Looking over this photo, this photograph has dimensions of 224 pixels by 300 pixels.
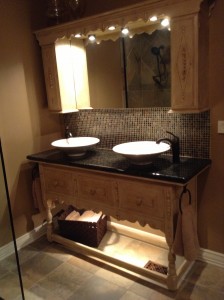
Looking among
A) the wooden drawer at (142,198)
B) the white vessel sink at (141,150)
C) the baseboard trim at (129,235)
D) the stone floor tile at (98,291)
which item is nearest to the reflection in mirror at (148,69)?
the white vessel sink at (141,150)

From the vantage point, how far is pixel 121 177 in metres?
2.03

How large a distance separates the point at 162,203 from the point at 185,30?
117 centimetres

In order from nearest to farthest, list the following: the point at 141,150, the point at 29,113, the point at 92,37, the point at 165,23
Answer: the point at 165,23
the point at 141,150
the point at 92,37
the point at 29,113

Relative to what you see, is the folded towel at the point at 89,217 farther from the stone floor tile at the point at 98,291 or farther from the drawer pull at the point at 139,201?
the drawer pull at the point at 139,201

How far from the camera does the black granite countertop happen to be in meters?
1.81

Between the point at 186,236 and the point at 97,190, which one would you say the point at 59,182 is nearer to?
the point at 97,190

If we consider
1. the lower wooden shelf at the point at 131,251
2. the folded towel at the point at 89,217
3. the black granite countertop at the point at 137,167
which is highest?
the black granite countertop at the point at 137,167

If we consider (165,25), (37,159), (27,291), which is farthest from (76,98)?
(27,291)

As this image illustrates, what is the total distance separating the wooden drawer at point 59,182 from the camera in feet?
7.73

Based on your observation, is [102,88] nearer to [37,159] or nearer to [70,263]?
[37,159]

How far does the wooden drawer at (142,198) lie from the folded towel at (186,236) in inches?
5.6

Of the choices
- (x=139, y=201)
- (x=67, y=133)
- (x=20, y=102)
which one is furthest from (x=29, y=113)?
(x=139, y=201)

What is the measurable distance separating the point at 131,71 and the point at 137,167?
2.93 feet

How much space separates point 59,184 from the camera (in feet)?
8.05
